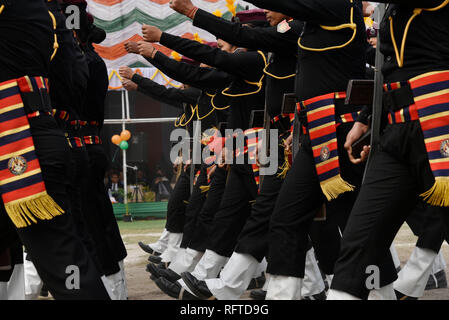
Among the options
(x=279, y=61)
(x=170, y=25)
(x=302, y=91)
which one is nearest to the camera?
(x=302, y=91)

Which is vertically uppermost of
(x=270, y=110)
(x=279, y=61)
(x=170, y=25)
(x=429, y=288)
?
(x=170, y=25)

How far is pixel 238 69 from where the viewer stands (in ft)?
17.1

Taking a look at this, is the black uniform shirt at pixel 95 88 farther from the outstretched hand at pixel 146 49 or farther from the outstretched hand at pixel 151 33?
the outstretched hand at pixel 146 49

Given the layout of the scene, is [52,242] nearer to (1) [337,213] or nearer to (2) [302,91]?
(2) [302,91]

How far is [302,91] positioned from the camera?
12.7 feet

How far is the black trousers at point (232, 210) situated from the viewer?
5.26 metres

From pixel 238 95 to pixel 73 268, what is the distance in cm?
291

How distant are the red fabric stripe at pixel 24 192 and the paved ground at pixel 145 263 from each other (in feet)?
9.08

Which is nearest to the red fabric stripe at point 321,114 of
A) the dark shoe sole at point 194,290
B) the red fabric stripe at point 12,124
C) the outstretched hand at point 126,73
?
the red fabric stripe at point 12,124

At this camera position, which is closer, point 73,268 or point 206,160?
point 73,268

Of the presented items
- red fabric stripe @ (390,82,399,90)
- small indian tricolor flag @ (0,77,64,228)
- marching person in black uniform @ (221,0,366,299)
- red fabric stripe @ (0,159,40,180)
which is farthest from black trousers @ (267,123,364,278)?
red fabric stripe @ (0,159,40,180)

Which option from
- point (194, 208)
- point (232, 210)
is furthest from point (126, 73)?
point (232, 210)

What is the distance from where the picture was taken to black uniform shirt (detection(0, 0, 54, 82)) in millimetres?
2938
